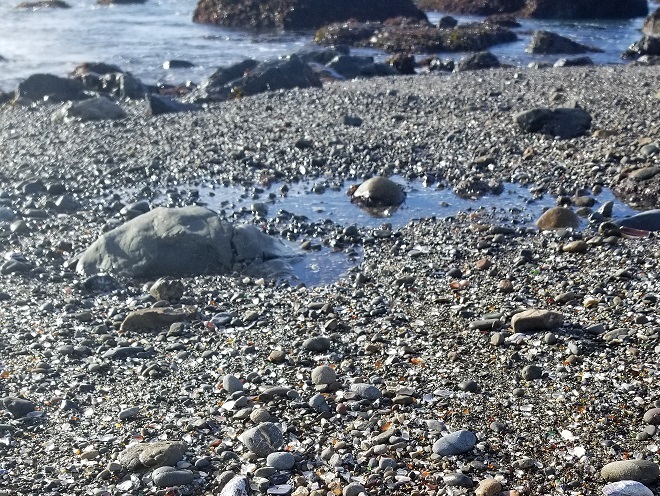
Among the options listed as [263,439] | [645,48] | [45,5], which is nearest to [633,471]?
[263,439]

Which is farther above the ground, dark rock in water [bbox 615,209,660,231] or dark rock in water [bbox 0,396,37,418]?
dark rock in water [bbox 615,209,660,231]

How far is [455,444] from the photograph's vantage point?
402cm

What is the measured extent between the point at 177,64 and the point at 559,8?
21.1 metres

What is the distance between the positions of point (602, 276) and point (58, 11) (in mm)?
38335

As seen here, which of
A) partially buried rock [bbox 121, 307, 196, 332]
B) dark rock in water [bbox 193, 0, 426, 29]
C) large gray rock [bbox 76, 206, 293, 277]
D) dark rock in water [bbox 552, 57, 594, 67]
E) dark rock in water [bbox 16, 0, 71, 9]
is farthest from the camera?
dark rock in water [bbox 16, 0, 71, 9]

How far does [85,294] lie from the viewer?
6.85 meters

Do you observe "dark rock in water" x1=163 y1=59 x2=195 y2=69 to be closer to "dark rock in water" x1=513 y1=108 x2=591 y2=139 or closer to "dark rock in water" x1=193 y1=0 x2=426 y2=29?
"dark rock in water" x1=193 y1=0 x2=426 y2=29

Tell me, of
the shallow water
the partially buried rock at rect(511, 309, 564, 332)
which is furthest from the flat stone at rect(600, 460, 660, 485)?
the shallow water

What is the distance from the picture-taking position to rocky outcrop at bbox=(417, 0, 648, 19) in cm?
3581

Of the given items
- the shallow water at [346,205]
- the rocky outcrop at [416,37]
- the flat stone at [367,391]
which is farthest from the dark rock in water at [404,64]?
the flat stone at [367,391]

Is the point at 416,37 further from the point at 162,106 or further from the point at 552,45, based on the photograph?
the point at 162,106

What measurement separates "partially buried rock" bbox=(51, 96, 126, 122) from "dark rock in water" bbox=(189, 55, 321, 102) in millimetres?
2728

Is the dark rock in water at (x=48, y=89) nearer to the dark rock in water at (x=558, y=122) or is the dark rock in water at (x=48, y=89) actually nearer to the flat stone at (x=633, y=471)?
the dark rock in water at (x=558, y=122)

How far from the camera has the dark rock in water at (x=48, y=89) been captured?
17125mm
